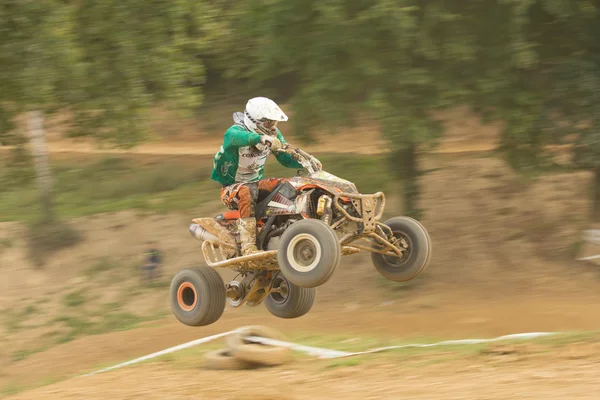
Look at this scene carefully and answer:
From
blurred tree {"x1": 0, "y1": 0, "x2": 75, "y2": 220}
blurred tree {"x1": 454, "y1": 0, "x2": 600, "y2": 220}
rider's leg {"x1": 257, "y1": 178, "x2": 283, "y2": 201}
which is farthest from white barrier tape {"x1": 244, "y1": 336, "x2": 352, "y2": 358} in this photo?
blurred tree {"x1": 454, "y1": 0, "x2": 600, "y2": 220}

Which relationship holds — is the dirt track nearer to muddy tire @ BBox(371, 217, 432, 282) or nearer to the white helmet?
muddy tire @ BBox(371, 217, 432, 282)

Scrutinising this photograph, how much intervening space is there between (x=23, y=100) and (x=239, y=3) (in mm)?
5165

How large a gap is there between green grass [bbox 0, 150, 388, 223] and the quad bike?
30.1 ft

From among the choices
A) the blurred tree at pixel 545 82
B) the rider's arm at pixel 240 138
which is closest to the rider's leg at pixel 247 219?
the rider's arm at pixel 240 138

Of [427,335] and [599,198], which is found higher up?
[599,198]

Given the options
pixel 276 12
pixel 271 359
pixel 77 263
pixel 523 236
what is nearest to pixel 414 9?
pixel 276 12

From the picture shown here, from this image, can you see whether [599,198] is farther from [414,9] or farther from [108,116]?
[108,116]

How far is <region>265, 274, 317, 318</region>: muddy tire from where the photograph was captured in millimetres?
9977


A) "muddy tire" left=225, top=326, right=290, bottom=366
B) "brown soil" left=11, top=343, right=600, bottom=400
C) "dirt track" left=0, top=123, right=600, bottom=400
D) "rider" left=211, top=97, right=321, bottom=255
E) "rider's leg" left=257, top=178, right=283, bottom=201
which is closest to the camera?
"brown soil" left=11, top=343, right=600, bottom=400

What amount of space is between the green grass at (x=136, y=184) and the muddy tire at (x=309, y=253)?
34.1 ft

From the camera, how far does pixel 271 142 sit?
875 centimetres

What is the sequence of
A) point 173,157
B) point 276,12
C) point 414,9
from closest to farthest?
1. point 414,9
2. point 276,12
3. point 173,157

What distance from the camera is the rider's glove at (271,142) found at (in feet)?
28.6

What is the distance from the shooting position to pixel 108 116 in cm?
1131
